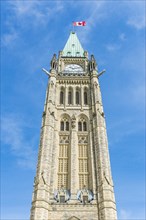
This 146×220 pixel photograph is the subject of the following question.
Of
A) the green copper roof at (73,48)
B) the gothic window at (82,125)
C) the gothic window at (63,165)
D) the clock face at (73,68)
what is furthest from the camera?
the green copper roof at (73,48)

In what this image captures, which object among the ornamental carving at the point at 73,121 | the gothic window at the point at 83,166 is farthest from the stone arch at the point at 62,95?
the gothic window at the point at 83,166

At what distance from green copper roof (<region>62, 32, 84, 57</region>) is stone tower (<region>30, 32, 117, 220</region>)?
556 cm

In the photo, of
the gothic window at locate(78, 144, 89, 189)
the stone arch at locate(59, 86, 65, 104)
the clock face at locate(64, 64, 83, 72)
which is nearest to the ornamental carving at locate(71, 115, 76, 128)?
the gothic window at locate(78, 144, 89, 189)

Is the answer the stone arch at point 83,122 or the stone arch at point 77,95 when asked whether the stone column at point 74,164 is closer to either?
the stone arch at point 83,122

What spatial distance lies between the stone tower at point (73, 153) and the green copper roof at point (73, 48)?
5556 millimetres

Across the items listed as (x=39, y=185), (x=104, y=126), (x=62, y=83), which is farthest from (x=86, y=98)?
(x=39, y=185)

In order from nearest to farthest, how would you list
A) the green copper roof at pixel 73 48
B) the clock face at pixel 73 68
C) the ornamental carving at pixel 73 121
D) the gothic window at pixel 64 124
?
the ornamental carving at pixel 73 121
the gothic window at pixel 64 124
the clock face at pixel 73 68
the green copper roof at pixel 73 48

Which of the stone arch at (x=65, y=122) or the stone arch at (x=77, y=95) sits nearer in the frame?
the stone arch at (x=65, y=122)

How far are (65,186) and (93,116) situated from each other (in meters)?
10.8

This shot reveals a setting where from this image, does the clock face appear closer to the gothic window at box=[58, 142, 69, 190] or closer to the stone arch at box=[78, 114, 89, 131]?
the stone arch at box=[78, 114, 89, 131]

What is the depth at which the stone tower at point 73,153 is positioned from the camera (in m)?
25.0

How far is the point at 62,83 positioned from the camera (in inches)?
1606

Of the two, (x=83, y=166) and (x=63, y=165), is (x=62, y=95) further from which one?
(x=83, y=166)

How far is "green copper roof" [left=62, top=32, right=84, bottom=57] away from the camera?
48.6 metres
